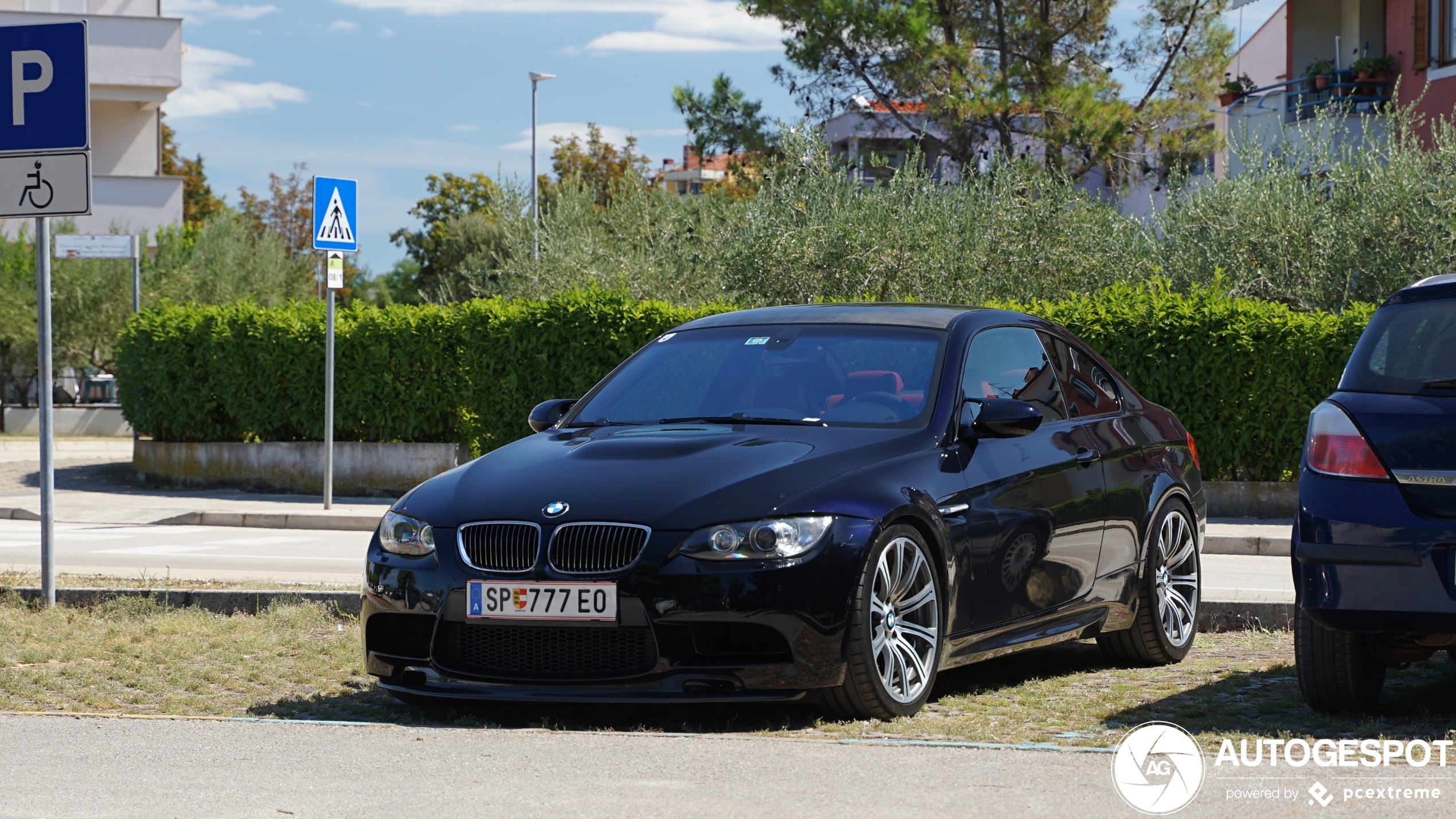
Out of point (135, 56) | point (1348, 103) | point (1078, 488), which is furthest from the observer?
point (135, 56)

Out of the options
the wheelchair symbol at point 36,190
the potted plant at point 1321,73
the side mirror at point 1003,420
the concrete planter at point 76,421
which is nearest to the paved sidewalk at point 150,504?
the wheelchair symbol at point 36,190

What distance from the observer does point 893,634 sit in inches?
233

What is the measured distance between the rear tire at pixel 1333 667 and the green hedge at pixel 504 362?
35.2 feet

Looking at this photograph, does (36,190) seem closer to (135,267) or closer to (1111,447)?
(1111,447)

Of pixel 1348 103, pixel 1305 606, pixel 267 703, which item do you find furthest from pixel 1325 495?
pixel 1348 103

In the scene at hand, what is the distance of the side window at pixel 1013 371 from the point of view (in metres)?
6.93

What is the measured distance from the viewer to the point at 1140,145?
1235 inches

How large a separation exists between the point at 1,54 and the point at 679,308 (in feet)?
33.8

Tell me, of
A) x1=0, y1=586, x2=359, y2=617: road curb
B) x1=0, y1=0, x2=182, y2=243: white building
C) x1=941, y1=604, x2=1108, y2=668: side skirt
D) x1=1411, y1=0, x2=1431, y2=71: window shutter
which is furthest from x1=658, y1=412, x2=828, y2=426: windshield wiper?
x1=0, y1=0, x2=182, y2=243: white building

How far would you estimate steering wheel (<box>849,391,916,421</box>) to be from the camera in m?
6.52

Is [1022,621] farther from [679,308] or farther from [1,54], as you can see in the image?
[679,308]

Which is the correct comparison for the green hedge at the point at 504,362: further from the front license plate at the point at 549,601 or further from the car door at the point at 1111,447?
the front license plate at the point at 549,601

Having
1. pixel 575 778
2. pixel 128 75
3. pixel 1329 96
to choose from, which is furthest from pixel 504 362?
pixel 128 75

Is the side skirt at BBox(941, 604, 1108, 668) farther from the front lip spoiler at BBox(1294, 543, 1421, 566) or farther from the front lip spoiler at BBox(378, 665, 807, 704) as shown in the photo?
the front lip spoiler at BBox(1294, 543, 1421, 566)
